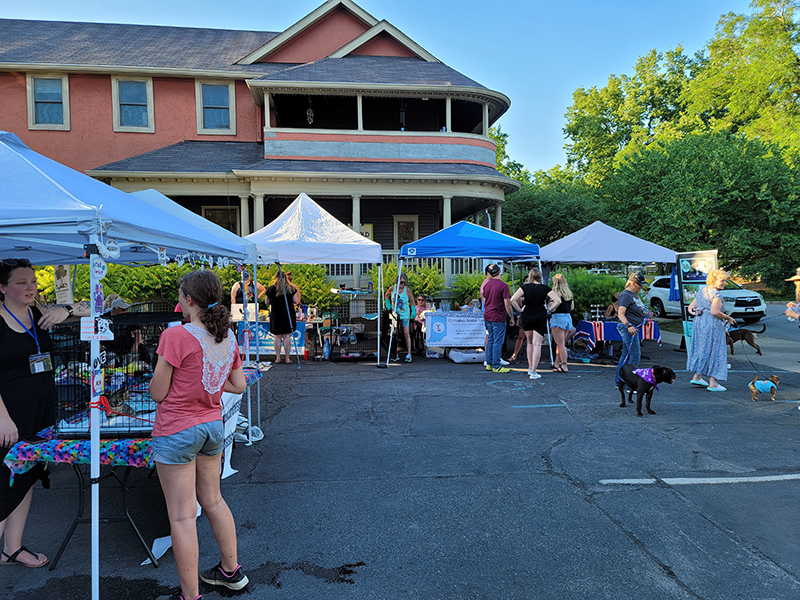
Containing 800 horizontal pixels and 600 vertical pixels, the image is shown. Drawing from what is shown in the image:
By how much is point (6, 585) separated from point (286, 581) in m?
1.71

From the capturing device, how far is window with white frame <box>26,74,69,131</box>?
1752 cm

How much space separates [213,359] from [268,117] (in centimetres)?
1562

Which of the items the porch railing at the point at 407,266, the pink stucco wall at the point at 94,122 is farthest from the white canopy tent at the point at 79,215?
the pink stucco wall at the point at 94,122

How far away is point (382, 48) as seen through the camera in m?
19.4

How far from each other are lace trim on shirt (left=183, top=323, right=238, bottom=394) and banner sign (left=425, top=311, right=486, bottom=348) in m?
8.51

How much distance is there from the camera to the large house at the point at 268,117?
54.5 ft

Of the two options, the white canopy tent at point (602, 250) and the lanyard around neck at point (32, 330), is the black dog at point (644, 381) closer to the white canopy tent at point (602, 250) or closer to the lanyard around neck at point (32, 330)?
the white canopy tent at point (602, 250)

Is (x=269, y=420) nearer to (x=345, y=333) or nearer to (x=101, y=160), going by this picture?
(x=345, y=333)

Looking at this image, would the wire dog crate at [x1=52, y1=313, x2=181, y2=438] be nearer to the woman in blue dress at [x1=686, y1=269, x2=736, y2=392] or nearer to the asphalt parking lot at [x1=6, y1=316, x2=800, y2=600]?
the asphalt parking lot at [x1=6, y1=316, x2=800, y2=600]

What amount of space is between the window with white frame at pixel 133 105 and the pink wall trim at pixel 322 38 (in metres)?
4.36

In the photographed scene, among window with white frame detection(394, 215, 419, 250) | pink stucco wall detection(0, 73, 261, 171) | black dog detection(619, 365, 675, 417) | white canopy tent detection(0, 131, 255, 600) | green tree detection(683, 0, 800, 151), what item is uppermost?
green tree detection(683, 0, 800, 151)

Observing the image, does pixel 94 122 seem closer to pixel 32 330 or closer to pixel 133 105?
pixel 133 105

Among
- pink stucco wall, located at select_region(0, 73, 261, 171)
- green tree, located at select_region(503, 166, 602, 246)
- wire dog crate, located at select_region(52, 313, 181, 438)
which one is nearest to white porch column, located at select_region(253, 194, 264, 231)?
pink stucco wall, located at select_region(0, 73, 261, 171)

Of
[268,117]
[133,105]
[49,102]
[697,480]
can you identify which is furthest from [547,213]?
[697,480]
